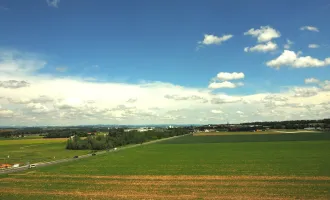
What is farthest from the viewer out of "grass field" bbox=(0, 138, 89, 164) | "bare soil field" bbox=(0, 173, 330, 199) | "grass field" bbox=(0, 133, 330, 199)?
"grass field" bbox=(0, 138, 89, 164)

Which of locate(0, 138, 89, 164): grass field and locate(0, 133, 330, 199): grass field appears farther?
locate(0, 138, 89, 164): grass field

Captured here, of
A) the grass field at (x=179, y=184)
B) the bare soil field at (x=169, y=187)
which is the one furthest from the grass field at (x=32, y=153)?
the bare soil field at (x=169, y=187)

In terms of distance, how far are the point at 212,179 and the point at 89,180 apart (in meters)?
17.6

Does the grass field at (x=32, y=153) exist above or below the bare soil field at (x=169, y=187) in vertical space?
below

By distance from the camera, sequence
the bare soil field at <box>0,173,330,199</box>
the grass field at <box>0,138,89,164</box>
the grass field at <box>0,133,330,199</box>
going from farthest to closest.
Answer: the grass field at <box>0,138,89,164</box> < the grass field at <box>0,133,330,199</box> < the bare soil field at <box>0,173,330,199</box>

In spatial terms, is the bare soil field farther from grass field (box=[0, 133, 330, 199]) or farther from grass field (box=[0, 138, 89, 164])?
grass field (box=[0, 138, 89, 164])

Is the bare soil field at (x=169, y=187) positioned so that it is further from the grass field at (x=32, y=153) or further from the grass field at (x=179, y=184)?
the grass field at (x=32, y=153)

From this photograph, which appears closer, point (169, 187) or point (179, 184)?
point (169, 187)

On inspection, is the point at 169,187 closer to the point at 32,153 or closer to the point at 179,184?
the point at 179,184

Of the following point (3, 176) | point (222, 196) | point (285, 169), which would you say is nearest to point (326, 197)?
point (222, 196)

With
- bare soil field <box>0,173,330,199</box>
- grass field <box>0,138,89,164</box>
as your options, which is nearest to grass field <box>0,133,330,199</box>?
bare soil field <box>0,173,330,199</box>

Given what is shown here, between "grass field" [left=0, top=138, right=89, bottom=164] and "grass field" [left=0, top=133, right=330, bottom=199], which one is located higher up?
"grass field" [left=0, top=133, right=330, bottom=199]

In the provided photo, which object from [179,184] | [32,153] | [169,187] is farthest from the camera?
[32,153]

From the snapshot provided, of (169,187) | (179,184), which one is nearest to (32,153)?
(179,184)
